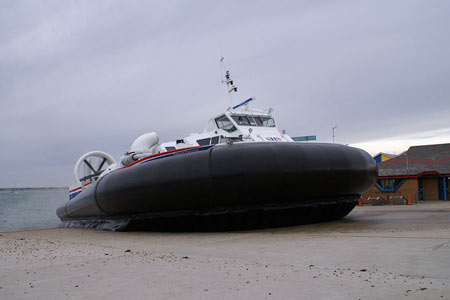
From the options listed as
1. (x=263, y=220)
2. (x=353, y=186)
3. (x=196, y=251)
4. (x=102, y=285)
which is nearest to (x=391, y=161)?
(x=353, y=186)

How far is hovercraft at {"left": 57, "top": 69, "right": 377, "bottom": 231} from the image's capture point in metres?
4.71

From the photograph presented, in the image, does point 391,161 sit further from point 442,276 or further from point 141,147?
point 442,276

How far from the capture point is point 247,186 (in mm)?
4637

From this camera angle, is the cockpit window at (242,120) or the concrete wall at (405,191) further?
the concrete wall at (405,191)

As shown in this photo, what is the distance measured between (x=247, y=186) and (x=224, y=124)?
9.87 feet

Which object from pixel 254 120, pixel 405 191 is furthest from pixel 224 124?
pixel 405 191

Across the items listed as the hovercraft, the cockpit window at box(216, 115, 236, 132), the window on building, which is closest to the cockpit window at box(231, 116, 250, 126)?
the cockpit window at box(216, 115, 236, 132)

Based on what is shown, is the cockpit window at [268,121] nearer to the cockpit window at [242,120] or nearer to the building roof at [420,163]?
the cockpit window at [242,120]

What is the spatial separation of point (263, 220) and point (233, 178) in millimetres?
748

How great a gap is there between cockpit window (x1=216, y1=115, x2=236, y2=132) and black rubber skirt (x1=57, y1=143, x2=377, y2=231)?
2.23 m

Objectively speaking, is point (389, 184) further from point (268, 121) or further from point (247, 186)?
point (247, 186)

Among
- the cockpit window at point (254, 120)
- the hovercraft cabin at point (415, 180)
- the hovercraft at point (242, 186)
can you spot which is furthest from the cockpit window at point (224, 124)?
the hovercraft cabin at point (415, 180)

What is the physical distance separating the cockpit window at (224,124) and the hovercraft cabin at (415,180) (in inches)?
294

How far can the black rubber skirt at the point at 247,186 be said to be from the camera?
15.4 feet
